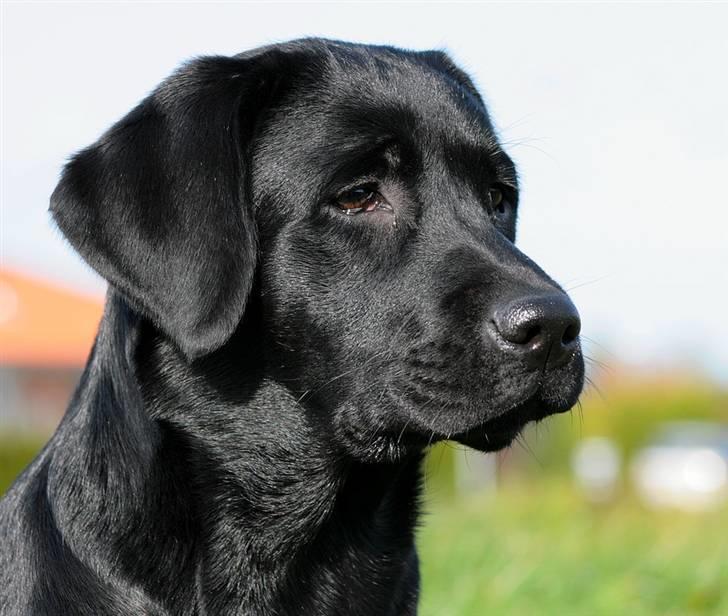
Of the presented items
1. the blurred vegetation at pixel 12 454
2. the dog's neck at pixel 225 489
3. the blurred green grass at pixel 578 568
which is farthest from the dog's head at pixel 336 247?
the blurred vegetation at pixel 12 454

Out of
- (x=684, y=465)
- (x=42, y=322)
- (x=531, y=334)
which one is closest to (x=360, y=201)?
(x=531, y=334)

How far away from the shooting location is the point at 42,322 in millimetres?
34969

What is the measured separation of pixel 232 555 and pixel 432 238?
110 cm

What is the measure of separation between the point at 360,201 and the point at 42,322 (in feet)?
109

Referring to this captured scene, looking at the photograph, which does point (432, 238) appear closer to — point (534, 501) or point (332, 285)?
point (332, 285)

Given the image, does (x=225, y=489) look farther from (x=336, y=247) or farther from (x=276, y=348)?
(x=336, y=247)

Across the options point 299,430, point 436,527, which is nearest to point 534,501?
point 436,527

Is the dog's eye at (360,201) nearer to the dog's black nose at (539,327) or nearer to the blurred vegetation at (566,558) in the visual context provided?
the dog's black nose at (539,327)

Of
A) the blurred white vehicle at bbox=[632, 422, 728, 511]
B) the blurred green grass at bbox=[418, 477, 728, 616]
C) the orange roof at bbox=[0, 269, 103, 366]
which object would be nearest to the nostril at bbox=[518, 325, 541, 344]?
the blurred green grass at bbox=[418, 477, 728, 616]

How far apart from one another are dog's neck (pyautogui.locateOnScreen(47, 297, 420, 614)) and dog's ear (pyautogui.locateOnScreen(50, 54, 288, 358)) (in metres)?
0.24

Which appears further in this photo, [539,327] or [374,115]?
[374,115]

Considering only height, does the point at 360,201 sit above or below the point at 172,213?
below

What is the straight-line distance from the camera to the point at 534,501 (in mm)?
11281

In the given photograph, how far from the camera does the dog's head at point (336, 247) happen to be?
2.99 m
